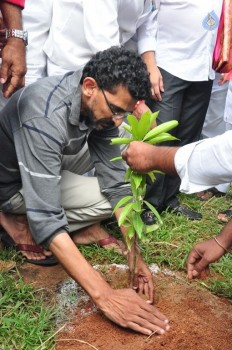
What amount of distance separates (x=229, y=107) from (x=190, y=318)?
208 cm

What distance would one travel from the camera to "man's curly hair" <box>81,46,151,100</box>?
9.32 feet

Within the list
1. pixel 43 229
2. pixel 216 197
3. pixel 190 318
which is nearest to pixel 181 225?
pixel 216 197

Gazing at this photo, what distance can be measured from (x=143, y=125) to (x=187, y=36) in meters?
1.54

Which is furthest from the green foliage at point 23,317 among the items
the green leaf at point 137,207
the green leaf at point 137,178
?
the green leaf at point 137,178

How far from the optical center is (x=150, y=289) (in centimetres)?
293

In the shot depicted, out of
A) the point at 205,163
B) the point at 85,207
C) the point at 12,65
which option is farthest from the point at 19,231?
the point at 205,163

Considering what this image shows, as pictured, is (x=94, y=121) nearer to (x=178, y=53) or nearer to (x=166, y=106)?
(x=166, y=106)

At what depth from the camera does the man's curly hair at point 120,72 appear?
284 centimetres

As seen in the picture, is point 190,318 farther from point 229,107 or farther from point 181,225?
point 229,107

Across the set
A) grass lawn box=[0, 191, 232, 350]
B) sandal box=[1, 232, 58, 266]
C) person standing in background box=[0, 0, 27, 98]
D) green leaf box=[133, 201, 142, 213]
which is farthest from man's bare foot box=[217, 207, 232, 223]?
person standing in background box=[0, 0, 27, 98]

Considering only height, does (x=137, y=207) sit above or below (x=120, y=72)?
below

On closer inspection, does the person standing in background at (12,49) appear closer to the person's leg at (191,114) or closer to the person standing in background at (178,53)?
the person standing in background at (178,53)

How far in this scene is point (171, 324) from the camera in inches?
106

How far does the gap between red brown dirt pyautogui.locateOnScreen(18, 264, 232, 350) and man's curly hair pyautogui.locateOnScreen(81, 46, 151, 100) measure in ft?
3.52
